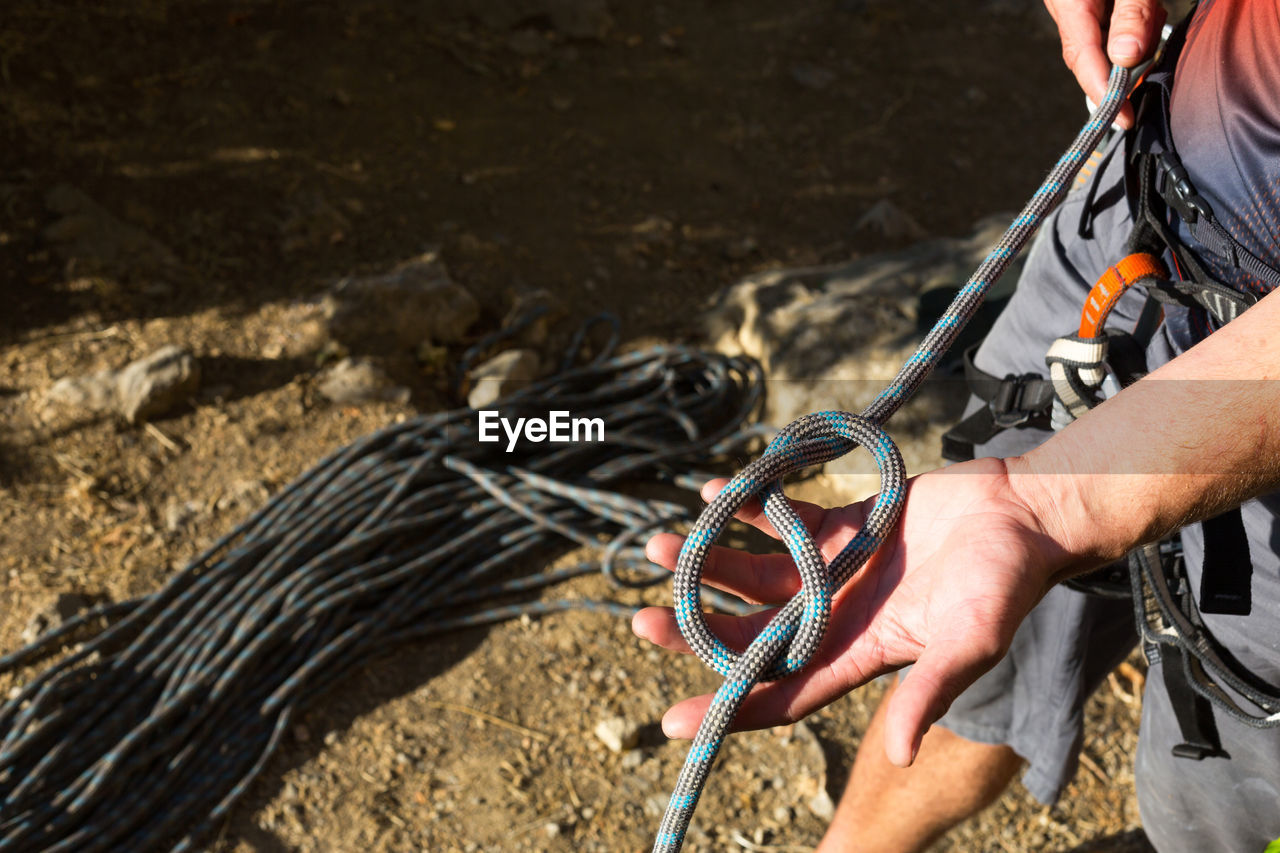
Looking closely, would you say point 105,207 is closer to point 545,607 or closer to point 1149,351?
point 545,607

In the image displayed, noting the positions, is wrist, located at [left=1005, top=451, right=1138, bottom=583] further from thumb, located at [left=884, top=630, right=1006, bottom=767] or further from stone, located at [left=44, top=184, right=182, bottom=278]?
stone, located at [left=44, top=184, right=182, bottom=278]

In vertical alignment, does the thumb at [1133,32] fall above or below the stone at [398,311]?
above

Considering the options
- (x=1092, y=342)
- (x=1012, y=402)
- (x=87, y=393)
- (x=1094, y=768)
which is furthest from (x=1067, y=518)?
(x=87, y=393)

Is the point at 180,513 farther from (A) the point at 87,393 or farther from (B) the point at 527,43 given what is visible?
(B) the point at 527,43

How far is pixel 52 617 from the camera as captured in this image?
235 centimetres

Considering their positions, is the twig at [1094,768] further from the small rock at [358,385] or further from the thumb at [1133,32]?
the small rock at [358,385]

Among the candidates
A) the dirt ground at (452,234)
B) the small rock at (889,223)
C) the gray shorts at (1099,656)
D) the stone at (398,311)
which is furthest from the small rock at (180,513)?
the small rock at (889,223)

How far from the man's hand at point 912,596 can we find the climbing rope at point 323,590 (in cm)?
138

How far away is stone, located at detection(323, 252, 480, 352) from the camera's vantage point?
3.16 m

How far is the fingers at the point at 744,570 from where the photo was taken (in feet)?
3.93

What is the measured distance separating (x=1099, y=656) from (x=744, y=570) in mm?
783

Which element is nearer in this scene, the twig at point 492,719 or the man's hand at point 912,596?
the man's hand at point 912,596

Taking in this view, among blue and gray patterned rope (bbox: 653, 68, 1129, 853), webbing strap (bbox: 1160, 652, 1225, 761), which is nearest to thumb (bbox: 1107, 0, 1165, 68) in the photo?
blue and gray patterned rope (bbox: 653, 68, 1129, 853)

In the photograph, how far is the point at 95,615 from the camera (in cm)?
236
